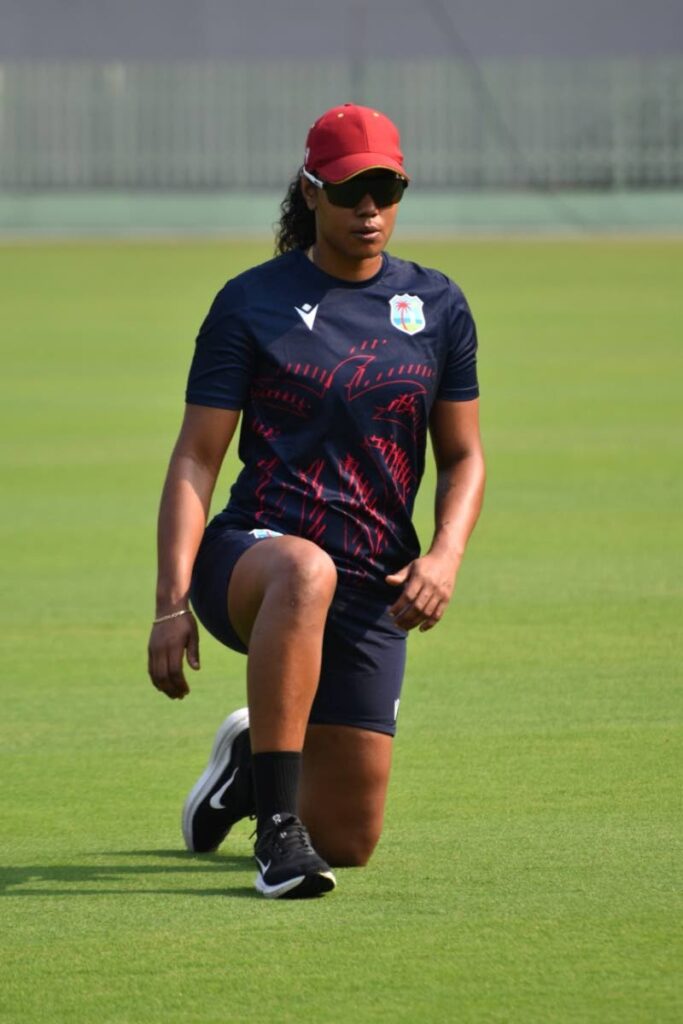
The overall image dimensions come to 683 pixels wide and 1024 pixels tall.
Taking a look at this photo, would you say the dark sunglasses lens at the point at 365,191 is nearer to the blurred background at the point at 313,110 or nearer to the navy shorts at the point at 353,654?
Answer: the navy shorts at the point at 353,654

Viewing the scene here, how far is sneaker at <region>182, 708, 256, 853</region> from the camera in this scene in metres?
5.27

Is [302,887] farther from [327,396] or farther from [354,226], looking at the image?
[354,226]

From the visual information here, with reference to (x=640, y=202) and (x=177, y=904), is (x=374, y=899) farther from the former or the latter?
(x=640, y=202)

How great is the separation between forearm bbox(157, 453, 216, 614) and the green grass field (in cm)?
67

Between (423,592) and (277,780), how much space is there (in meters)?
0.54

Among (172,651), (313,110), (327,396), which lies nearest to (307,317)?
(327,396)

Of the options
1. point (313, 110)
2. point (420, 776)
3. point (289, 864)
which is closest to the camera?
point (289, 864)

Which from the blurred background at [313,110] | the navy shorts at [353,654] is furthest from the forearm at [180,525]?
the blurred background at [313,110]

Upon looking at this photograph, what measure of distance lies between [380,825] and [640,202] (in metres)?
33.3

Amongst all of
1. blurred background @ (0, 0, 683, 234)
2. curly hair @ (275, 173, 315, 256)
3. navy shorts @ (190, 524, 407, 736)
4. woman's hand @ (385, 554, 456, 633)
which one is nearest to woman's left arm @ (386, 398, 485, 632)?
woman's hand @ (385, 554, 456, 633)

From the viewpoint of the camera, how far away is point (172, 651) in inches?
190

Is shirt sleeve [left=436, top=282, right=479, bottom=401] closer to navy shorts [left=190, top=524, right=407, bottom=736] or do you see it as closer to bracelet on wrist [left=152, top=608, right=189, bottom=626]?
navy shorts [left=190, top=524, right=407, bottom=736]

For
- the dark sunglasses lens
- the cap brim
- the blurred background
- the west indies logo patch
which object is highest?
→ the cap brim

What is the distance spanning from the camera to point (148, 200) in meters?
37.8
